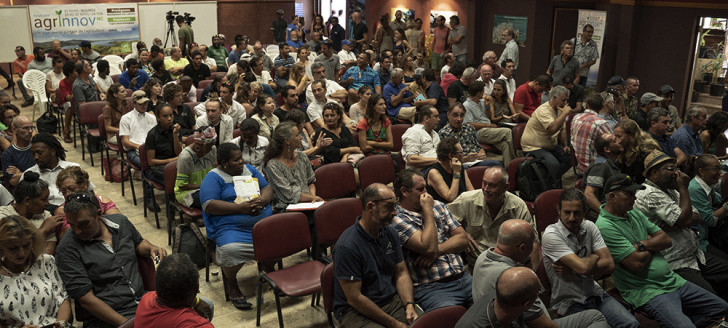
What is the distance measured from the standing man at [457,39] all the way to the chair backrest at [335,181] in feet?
30.5

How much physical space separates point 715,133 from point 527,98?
247 centimetres

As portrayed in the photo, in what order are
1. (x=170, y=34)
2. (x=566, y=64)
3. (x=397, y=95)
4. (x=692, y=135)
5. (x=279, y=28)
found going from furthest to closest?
(x=279, y=28)
(x=170, y=34)
(x=566, y=64)
(x=397, y=95)
(x=692, y=135)

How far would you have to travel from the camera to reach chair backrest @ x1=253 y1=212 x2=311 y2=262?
4.63 metres

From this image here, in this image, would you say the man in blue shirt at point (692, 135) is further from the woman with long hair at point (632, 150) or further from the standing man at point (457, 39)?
the standing man at point (457, 39)

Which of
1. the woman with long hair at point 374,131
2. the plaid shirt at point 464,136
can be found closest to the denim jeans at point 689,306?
the plaid shirt at point 464,136

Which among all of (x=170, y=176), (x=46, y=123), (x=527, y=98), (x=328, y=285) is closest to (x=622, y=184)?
(x=328, y=285)

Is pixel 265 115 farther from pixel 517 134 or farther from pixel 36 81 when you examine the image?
pixel 36 81

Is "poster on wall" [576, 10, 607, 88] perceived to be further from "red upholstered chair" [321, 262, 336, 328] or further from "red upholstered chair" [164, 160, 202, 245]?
"red upholstered chair" [321, 262, 336, 328]

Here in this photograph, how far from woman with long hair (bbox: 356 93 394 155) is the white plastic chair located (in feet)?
21.8

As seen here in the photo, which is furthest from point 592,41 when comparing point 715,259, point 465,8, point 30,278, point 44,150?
point 30,278

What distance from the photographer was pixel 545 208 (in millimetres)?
5223

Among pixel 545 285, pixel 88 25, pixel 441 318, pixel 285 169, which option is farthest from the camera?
pixel 88 25

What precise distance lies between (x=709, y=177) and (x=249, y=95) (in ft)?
18.2

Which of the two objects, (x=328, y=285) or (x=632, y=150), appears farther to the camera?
(x=632, y=150)
